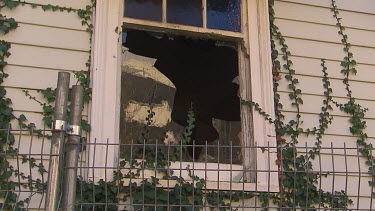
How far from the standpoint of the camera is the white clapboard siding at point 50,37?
4.82 meters

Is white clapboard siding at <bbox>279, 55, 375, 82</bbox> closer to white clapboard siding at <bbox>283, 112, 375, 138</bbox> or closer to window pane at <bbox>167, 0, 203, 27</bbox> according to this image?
white clapboard siding at <bbox>283, 112, 375, 138</bbox>

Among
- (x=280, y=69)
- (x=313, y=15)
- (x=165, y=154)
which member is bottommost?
(x=165, y=154)

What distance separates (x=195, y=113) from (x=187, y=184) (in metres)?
0.79

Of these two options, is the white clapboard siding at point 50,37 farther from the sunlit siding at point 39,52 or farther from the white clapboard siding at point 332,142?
the white clapboard siding at point 332,142

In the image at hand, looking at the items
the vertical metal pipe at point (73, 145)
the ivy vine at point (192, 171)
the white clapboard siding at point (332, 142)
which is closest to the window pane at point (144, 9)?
the ivy vine at point (192, 171)

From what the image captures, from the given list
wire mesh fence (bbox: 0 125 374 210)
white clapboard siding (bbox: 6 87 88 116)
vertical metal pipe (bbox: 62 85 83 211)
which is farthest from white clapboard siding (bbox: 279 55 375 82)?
vertical metal pipe (bbox: 62 85 83 211)

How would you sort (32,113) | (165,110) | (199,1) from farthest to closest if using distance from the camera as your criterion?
(199,1) → (165,110) → (32,113)

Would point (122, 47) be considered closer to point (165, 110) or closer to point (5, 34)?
point (165, 110)

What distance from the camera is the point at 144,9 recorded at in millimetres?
5328

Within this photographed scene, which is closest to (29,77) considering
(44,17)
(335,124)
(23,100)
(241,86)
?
(23,100)

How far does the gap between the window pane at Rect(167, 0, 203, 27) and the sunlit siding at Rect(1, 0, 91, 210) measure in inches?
32.7

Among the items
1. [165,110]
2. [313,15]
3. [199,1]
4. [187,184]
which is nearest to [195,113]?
[165,110]

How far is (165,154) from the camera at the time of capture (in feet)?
15.9

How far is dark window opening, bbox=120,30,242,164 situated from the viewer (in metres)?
5.08
